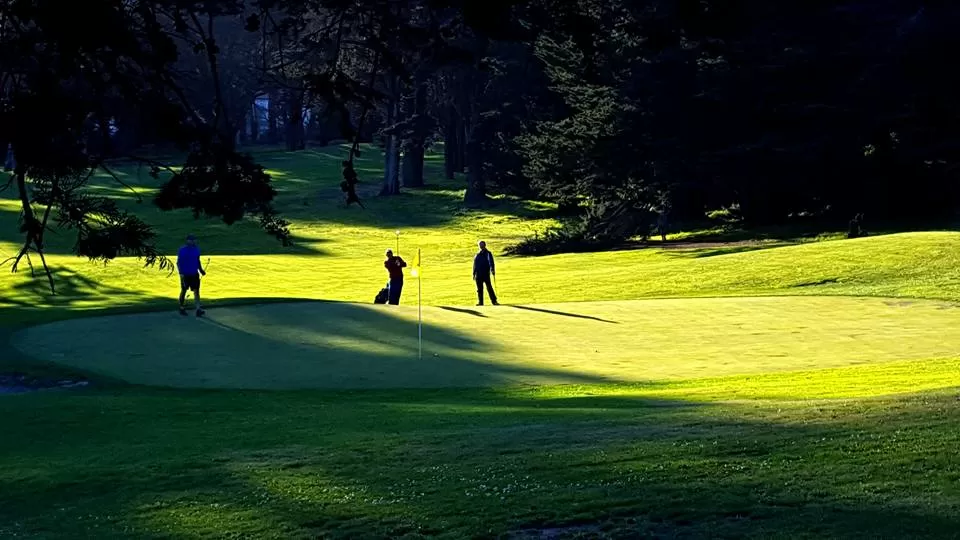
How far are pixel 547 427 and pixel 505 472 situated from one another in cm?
242

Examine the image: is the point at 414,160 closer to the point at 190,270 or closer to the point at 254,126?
the point at 254,126

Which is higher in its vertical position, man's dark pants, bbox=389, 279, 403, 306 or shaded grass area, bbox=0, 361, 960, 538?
shaded grass area, bbox=0, 361, 960, 538

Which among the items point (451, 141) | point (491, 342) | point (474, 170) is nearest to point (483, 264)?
point (491, 342)

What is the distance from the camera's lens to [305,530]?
9.91 meters

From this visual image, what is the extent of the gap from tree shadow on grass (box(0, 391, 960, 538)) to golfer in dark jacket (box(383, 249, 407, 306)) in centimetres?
1646

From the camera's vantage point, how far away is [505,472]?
11.2m

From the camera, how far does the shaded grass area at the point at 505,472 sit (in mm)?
9695

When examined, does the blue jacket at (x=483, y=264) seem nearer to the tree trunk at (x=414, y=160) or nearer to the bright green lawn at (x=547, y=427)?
the bright green lawn at (x=547, y=427)

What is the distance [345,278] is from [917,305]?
2228 centimetres

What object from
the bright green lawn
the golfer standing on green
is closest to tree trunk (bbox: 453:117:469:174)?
the bright green lawn

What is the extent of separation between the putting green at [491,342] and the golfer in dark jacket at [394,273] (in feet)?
9.20

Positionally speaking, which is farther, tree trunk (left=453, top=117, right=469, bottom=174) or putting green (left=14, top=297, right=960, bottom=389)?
tree trunk (left=453, top=117, right=469, bottom=174)

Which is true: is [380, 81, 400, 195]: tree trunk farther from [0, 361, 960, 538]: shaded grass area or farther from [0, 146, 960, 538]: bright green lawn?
[0, 361, 960, 538]: shaded grass area

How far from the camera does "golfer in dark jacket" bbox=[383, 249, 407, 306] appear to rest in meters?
32.2
